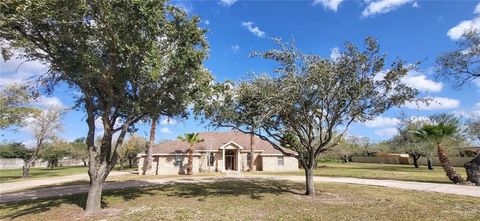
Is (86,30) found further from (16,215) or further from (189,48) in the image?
(16,215)

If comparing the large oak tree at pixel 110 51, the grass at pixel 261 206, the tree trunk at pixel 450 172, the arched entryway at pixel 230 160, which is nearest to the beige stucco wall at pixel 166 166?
the arched entryway at pixel 230 160

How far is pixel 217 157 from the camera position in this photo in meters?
39.4

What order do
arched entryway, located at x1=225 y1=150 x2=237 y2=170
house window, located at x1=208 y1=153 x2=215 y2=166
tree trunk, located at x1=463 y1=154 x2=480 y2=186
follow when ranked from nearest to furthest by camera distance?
tree trunk, located at x1=463 y1=154 x2=480 y2=186 → house window, located at x1=208 y1=153 x2=215 y2=166 → arched entryway, located at x1=225 y1=150 x2=237 y2=170

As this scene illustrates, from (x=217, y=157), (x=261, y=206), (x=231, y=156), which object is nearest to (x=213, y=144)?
(x=217, y=157)

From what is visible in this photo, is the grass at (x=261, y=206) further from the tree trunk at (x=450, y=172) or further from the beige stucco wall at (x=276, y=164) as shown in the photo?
the beige stucco wall at (x=276, y=164)

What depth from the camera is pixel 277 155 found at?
4072cm

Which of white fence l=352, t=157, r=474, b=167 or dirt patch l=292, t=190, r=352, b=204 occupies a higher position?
white fence l=352, t=157, r=474, b=167

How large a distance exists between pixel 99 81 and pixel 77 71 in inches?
48.0

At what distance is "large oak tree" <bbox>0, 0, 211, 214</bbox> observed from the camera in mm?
10164

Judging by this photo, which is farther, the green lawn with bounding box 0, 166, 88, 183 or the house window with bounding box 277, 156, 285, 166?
the house window with bounding box 277, 156, 285, 166

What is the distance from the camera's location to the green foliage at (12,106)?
87.1 ft

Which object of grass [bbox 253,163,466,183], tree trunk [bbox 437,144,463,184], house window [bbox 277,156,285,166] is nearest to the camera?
tree trunk [bbox 437,144,463,184]

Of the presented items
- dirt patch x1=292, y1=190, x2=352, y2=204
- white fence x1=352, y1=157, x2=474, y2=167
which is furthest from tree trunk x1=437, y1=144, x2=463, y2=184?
white fence x1=352, y1=157, x2=474, y2=167

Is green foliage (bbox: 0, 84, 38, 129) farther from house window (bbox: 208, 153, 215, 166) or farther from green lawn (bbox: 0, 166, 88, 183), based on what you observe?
house window (bbox: 208, 153, 215, 166)
